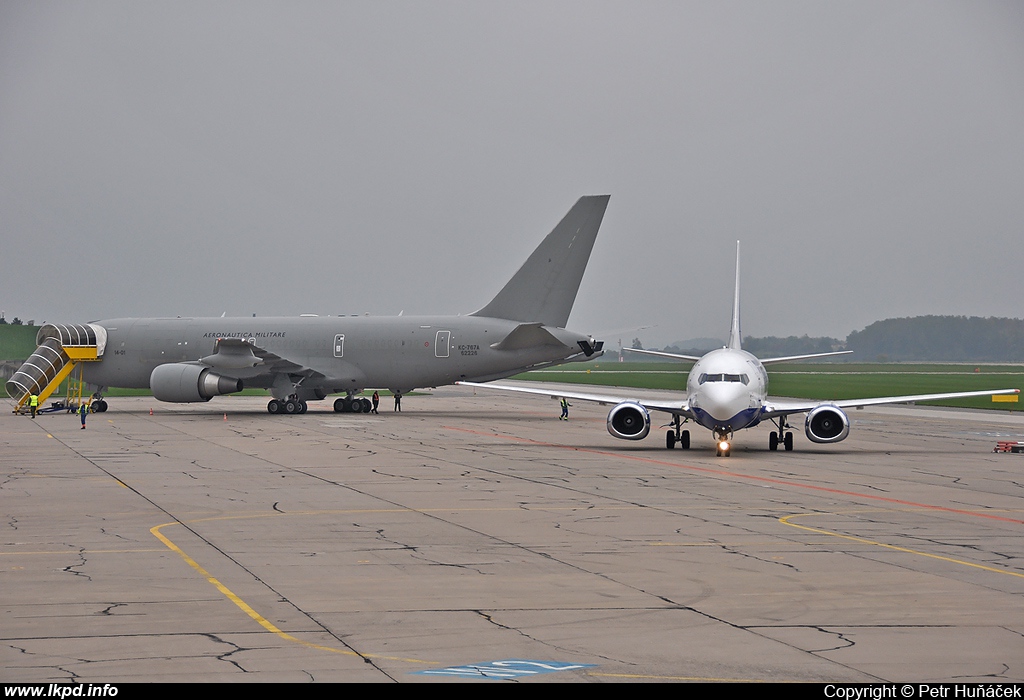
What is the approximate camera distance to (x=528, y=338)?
4353 centimetres

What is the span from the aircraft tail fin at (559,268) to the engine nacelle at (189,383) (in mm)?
13376

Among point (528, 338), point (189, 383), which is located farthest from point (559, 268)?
point (189, 383)

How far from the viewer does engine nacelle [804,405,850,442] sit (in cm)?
2820

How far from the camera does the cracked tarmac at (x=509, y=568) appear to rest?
8.28 meters

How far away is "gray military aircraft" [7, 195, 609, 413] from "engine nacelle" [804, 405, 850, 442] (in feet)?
51.8

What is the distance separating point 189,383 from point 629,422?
23.8m

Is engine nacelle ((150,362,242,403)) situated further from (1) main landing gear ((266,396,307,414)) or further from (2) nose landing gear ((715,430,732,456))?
(2) nose landing gear ((715,430,732,456))

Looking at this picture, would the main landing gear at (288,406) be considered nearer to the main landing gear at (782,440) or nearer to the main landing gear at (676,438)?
the main landing gear at (676,438)

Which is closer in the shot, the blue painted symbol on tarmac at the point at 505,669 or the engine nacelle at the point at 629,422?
the blue painted symbol on tarmac at the point at 505,669

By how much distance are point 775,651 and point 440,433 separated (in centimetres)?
2853

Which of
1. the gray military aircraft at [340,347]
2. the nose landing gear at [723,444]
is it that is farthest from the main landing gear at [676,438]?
the gray military aircraft at [340,347]

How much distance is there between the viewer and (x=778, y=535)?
48.5 feet

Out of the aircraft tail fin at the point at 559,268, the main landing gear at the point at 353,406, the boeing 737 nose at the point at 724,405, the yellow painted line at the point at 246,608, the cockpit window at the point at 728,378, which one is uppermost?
the aircraft tail fin at the point at 559,268
